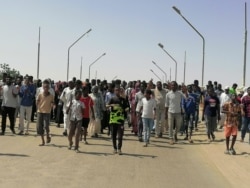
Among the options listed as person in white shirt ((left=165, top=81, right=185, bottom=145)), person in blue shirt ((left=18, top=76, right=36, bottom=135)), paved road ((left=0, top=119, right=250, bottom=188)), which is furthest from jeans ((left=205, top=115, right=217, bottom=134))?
person in blue shirt ((left=18, top=76, right=36, bottom=135))

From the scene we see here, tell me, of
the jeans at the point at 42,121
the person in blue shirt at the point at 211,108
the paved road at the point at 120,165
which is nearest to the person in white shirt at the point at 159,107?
the person in blue shirt at the point at 211,108

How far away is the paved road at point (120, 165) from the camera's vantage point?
9.62 metres

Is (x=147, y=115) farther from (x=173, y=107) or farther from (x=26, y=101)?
(x=26, y=101)

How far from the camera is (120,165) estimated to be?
1169 centimetres

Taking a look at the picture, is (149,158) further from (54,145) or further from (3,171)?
(3,171)

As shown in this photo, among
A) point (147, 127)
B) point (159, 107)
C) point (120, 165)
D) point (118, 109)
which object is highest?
point (159, 107)

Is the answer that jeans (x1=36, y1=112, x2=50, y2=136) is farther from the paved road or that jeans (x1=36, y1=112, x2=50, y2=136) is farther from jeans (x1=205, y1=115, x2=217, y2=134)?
jeans (x1=205, y1=115, x2=217, y2=134)

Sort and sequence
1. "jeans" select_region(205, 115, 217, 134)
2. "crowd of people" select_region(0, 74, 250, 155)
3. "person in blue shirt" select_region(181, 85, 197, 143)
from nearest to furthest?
1. "crowd of people" select_region(0, 74, 250, 155)
2. "jeans" select_region(205, 115, 217, 134)
3. "person in blue shirt" select_region(181, 85, 197, 143)

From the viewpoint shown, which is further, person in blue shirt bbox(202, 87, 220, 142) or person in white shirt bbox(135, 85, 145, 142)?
person in blue shirt bbox(202, 87, 220, 142)

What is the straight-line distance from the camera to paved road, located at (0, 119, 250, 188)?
9.62 m

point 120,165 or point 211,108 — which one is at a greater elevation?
point 211,108

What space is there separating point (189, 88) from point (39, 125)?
7046 mm

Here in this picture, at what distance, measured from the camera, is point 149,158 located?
1316 cm

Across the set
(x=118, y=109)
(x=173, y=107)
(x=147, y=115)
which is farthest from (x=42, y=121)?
(x=173, y=107)
